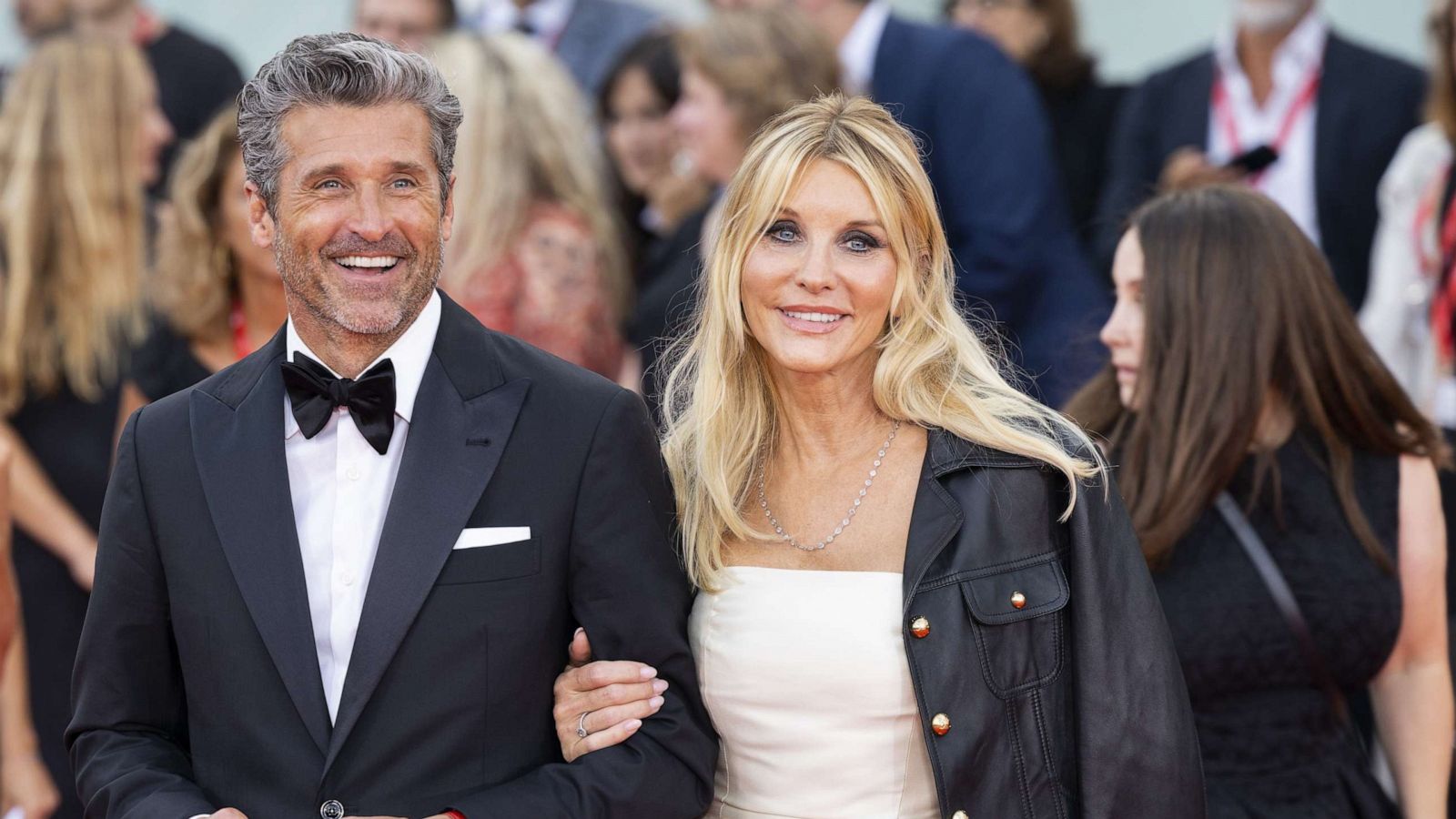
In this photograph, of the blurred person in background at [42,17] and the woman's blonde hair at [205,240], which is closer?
the woman's blonde hair at [205,240]

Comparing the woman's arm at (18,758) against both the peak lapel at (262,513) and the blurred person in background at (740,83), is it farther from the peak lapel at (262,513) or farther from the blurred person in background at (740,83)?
the peak lapel at (262,513)

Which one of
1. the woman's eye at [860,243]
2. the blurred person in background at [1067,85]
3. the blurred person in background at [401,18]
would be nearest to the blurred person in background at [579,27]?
the blurred person in background at [401,18]

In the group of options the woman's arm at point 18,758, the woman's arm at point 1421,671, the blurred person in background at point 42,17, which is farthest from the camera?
the blurred person in background at point 42,17

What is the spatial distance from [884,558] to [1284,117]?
3465mm


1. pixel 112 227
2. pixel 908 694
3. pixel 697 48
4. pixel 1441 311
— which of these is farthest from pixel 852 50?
pixel 908 694

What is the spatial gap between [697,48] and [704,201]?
22.4 inches

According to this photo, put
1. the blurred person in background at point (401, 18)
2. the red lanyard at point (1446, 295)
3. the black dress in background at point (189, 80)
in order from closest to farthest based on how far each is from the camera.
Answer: the red lanyard at point (1446, 295) → the blurred person in background at point (401, 18) → the black dress in background at point (189, 80)

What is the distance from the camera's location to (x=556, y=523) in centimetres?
271

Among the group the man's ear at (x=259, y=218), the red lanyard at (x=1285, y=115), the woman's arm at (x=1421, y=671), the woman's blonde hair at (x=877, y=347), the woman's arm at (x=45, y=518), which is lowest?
the woman's arm at (x=1421, y=671)

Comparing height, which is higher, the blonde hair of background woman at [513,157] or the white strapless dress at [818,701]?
the blonde hair of background woman at [513,157]

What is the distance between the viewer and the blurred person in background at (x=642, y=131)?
6578 millimetres

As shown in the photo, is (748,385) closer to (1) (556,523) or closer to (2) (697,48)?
(1) (556,523)

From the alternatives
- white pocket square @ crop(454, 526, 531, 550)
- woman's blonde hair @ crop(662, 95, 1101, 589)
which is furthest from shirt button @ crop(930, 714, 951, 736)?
white pocket square @ crop(454, 526, 531, 550)

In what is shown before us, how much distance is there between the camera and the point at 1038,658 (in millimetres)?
2932
